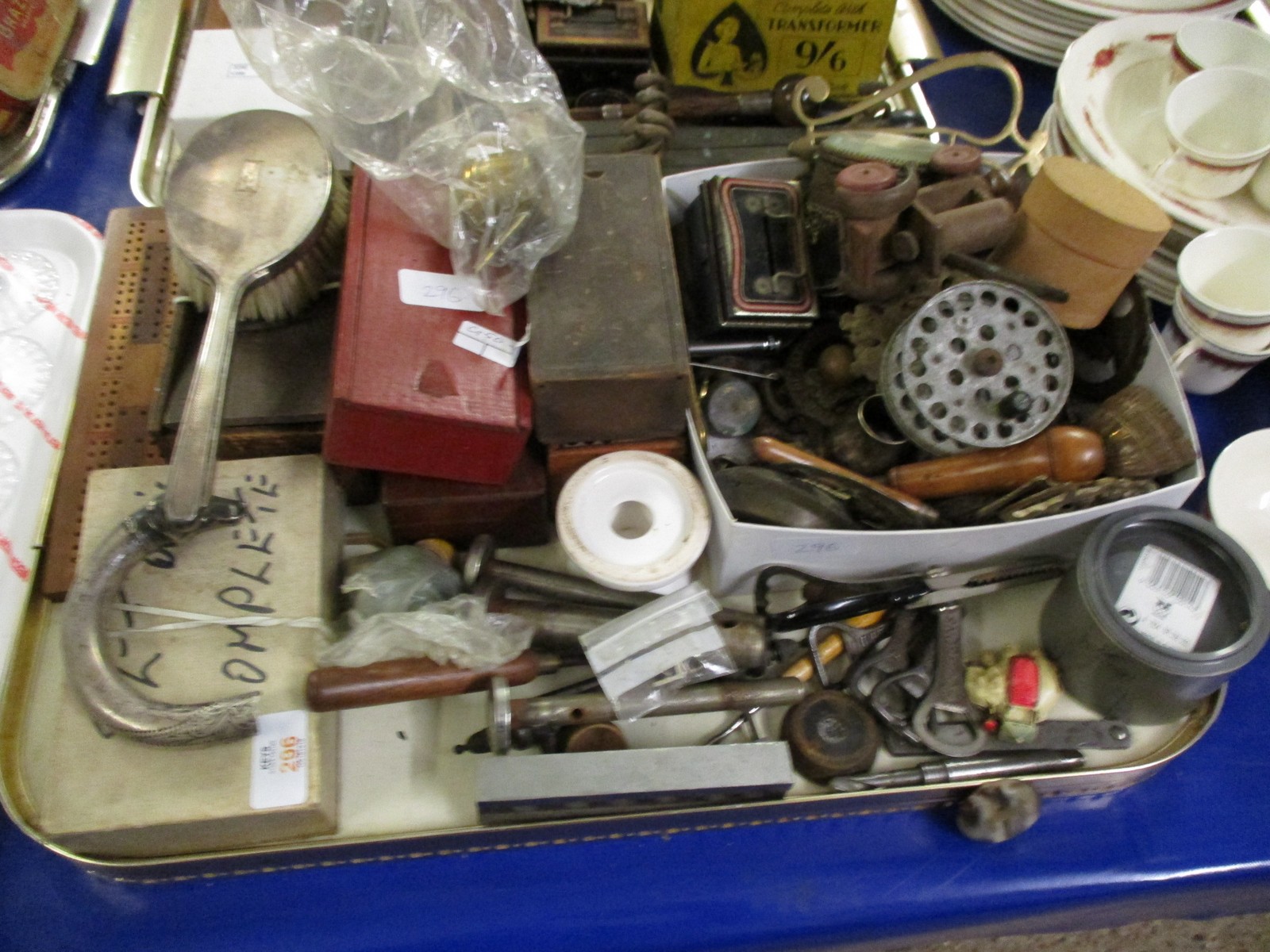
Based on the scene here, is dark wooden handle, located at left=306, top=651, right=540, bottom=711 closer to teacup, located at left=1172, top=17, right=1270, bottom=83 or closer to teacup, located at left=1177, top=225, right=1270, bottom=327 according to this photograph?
teacup, located at left=1177, top=225, right=1270, bottom=327

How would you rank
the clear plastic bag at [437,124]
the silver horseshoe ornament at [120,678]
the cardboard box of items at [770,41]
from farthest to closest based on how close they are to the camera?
the cardboard box of items at [770,41], the clear plastic bag at [437,124], the silver horseshoe ornament at [120,678]

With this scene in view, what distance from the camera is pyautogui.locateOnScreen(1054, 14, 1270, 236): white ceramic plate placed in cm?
83

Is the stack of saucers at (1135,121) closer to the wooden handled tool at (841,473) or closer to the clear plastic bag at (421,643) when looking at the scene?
the wooden handled tool at (841,473)

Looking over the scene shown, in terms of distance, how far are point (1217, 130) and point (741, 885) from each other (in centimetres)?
81

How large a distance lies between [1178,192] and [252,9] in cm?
82

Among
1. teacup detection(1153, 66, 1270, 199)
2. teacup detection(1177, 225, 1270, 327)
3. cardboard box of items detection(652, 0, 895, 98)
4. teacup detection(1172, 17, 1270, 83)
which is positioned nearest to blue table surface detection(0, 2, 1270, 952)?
teacup detection(1177, 225, 1270, 327)

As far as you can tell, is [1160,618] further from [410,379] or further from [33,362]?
[33,362]

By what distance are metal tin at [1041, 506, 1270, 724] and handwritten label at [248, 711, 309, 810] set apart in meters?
0.57

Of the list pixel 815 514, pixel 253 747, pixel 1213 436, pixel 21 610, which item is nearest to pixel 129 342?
pixel 21 610

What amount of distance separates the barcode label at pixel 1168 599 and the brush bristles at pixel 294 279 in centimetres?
67

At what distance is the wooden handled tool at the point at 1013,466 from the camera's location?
2.27 feet

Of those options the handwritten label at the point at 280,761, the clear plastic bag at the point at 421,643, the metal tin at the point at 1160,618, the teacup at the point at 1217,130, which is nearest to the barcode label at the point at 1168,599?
the metal tin at the point at 1160,618

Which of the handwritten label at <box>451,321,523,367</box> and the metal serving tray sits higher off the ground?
the handwritten label at <box>451,321,523,367</box>

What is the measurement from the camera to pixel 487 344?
681 mm
